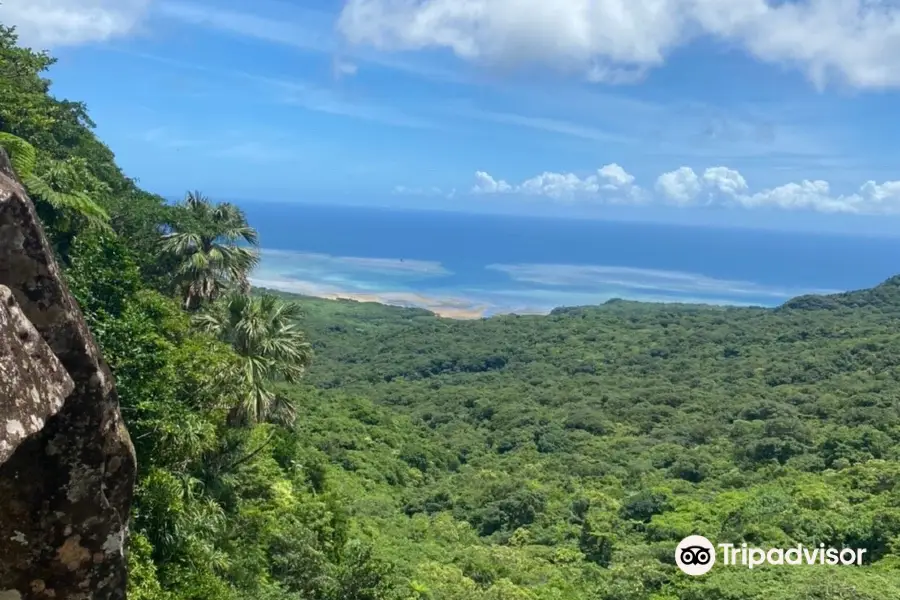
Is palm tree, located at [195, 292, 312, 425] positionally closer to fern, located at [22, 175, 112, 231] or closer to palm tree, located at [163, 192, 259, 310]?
palm tree, located at [163, 192, 259, 310]

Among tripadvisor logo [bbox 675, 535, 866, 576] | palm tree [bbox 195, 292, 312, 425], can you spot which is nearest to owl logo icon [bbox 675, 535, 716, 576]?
tripadvisor logo [bbox 675, 535, 866, 576]

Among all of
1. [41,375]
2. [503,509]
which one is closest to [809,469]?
[503,509]

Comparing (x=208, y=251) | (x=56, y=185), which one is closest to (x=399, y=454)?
(x=208, y=251)

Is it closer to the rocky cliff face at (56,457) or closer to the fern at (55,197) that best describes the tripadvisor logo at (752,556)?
the fern at (55,197)

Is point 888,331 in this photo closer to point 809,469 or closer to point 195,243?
point 809,469

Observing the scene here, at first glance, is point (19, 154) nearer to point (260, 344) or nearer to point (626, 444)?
point (260, 344)

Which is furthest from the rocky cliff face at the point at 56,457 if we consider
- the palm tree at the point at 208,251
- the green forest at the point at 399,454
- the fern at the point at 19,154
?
the palm tree at the point at 208,251
